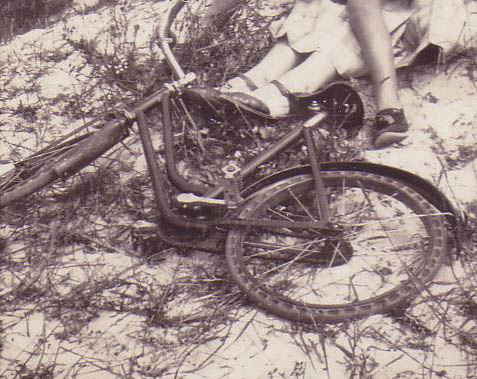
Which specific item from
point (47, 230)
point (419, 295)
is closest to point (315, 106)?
point (419, 295)

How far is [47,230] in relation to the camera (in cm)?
329

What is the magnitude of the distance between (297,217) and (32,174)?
3.92ft

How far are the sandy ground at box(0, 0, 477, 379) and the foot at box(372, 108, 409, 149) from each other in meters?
0.08

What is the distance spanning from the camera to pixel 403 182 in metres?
2.86

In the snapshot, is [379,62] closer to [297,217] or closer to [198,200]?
[297,217]

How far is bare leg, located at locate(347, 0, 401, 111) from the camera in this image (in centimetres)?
341

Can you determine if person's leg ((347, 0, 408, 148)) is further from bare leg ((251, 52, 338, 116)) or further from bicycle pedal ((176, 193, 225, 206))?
bicycle pedal ((176, 193, 225, 206))

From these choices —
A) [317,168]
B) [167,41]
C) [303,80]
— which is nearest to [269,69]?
[303,80]

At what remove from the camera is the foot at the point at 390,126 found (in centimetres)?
327

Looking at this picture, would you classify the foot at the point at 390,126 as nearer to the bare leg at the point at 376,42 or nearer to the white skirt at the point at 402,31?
the bare leg at the point at 376,42

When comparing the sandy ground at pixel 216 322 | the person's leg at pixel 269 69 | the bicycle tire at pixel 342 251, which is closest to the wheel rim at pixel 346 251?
the bicycle tire at pixel 342 251

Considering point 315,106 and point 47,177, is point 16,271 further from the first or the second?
point 315,106

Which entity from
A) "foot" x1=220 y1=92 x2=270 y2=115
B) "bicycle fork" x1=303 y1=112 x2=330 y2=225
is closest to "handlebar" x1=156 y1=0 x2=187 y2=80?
"foot" x1=220 y1=92 x2=270 y2=115

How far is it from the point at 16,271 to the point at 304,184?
A: 4.41ft
